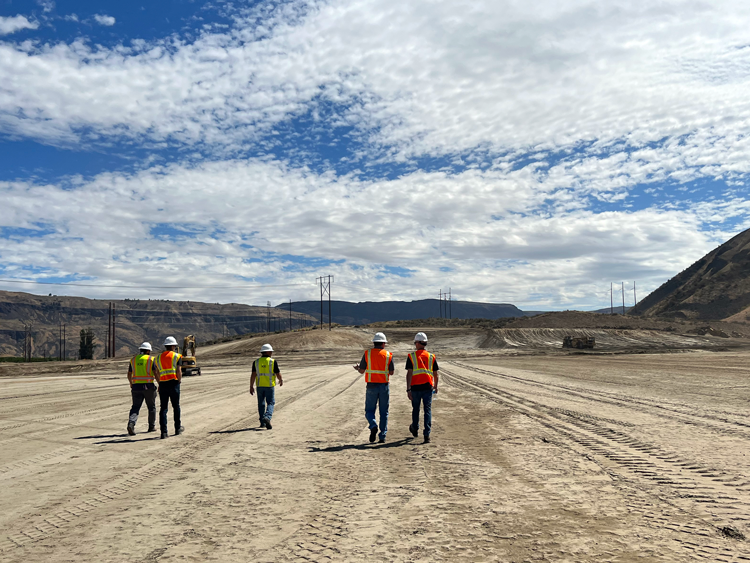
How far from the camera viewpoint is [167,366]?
35.7 ft

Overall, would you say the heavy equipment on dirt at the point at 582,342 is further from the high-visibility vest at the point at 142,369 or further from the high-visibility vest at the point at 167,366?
the high-visibility vest at the point at 142,369

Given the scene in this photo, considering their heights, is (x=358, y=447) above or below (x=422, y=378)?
below

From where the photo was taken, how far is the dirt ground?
16.1 feet

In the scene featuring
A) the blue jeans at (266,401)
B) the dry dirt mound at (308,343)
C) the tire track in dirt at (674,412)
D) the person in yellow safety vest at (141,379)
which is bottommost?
the dry dirt mound at (308,343)

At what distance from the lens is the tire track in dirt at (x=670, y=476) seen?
5.39 meters

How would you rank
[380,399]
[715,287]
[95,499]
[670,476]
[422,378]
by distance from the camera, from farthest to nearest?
[715,287] → [380,399] → [422,378] → [670,476] → [95,499]

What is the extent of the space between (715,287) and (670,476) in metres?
125

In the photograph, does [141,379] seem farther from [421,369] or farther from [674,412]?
[674,412]

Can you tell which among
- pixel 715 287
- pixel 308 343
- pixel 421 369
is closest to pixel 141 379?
pixel 421 369

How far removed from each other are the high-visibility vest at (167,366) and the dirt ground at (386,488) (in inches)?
47.9

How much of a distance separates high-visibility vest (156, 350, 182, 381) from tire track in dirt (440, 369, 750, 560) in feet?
25.2

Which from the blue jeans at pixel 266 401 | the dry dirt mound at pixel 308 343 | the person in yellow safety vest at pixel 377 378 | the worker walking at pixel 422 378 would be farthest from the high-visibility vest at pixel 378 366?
the dry dirt mound at pixel 308 343

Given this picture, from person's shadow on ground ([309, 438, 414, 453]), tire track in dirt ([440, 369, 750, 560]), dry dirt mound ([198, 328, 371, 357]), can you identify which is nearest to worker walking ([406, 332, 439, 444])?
person's shadow on ground ([309, 438, 414, 453])

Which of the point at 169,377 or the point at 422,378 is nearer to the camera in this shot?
the point at 422,378
